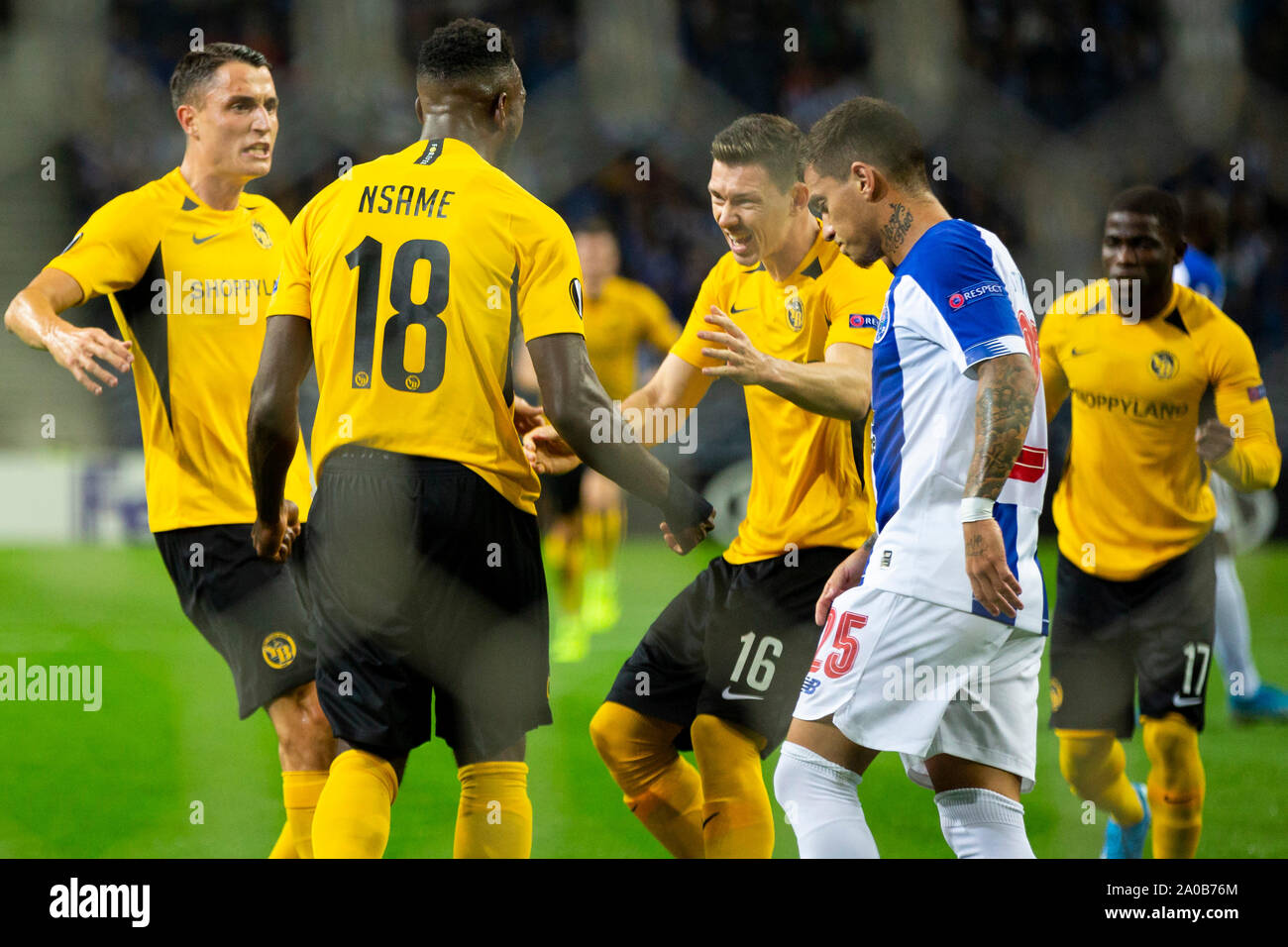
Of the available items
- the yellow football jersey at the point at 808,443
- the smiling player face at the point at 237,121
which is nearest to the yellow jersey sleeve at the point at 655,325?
the smiling player face at the point at 237,121

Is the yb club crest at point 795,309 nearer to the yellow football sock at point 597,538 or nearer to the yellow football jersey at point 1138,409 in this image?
the yellow football jersey at point 1138,409

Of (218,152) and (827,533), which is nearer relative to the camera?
(827,533)

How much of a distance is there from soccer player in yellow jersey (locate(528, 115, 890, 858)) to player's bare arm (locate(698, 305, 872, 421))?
0.33 feet

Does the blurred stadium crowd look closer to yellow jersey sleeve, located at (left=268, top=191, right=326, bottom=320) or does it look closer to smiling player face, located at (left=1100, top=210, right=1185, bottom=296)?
smiling player face, located at (left=1100, top=210, right=1185, bottom=296)

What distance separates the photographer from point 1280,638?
7543mm

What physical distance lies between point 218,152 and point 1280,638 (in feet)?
20.4

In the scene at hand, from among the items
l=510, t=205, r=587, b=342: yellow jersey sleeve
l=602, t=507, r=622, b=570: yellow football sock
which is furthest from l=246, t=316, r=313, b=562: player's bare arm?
l=602, t=507, r=622, b=570: yellow football sock

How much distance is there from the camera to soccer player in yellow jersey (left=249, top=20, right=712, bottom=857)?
2760 mm

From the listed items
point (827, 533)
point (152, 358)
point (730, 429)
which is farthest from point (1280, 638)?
point (152, 358)

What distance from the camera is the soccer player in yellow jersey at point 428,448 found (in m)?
2.76

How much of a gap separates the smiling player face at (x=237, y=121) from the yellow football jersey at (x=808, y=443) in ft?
4.28

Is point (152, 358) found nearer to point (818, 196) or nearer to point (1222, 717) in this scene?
point (818, 196)

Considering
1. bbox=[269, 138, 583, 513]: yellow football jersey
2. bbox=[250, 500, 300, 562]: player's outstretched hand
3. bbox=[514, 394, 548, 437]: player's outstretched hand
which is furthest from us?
bbox=[514, 394, 548, 437]: player's outstretched hand

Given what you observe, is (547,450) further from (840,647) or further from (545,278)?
(840,647)
